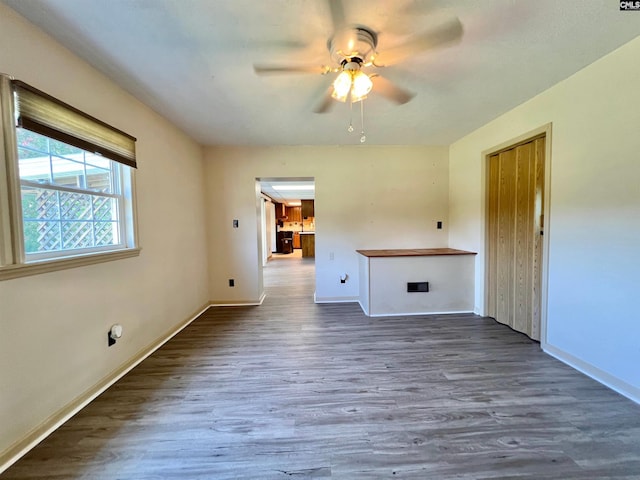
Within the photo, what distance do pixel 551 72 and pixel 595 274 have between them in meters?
1.61

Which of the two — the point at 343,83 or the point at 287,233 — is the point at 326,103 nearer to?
the point at 343,83

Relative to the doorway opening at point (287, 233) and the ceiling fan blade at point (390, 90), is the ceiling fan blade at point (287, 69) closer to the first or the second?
the ceiling fan blade at point (390, 90)

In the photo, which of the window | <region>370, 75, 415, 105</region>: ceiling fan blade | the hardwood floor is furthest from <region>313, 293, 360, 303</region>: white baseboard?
<region>370, 75, 415, 105</region>: ceiling fan blade

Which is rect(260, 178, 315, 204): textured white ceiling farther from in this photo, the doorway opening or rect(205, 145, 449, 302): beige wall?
rect(205, 145, 449, 302): beige wall

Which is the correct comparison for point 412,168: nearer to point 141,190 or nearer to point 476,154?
point 476,154

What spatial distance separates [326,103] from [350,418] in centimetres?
248

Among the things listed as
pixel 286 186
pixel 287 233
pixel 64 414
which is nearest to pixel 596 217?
pixel 64 414

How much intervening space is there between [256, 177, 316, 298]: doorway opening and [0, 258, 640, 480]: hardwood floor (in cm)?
291

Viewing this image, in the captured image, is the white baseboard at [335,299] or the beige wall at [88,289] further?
the white baseboard at [335,299]

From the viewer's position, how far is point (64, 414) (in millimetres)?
1592

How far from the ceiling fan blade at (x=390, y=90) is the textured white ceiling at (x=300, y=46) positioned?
0.18 feet

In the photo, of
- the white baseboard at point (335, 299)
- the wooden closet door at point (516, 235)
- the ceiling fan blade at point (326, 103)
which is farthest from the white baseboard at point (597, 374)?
the ceiling fan blade at point (326, 103)

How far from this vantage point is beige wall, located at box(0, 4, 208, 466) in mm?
1351

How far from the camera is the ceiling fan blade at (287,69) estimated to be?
1792 millimetres
